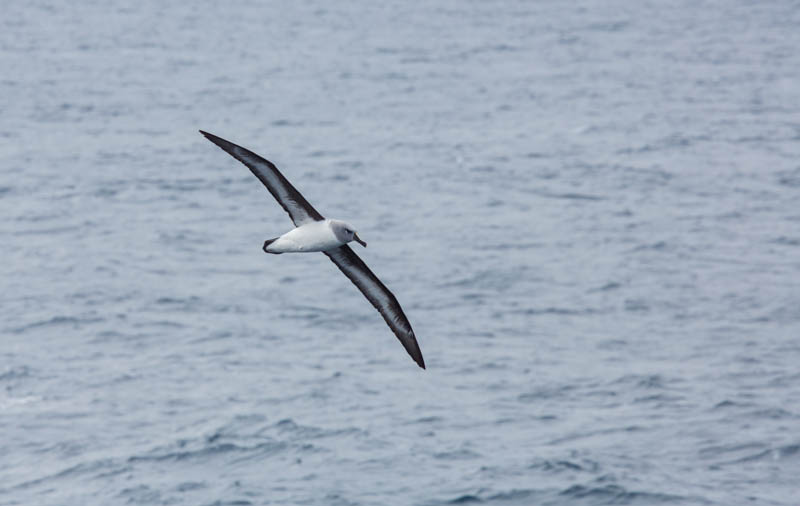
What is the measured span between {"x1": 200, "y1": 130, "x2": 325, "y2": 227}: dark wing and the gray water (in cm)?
2235

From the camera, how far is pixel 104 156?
291 ft

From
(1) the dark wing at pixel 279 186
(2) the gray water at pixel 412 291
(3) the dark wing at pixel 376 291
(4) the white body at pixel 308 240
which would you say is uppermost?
(1) the dark wing at pixel 279 186

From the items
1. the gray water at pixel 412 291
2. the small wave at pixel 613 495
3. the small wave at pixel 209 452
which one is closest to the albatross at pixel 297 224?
the small wave at pixel 613 495

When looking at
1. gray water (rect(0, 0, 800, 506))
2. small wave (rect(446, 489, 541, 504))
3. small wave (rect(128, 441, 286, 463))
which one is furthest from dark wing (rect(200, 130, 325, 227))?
small wave (rect(128, 441, 286, 463))

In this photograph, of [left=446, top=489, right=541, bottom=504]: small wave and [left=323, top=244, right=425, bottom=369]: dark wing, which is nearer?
[left=323, top=244, right=425, bottom=369]: dark wing

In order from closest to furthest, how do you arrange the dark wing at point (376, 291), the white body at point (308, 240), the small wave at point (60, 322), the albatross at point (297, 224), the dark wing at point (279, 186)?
the dark wing at point (279, 186) < the albatross at point (297, 224) < the white body at point (308, 240) < the dark wing at point (376, 291) < the small wave at point (60, 322)

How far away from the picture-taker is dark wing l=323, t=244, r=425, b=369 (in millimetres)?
20359

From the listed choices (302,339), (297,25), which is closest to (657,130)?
(302,339)

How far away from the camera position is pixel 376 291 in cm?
2067

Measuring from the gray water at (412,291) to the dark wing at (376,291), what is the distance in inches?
802

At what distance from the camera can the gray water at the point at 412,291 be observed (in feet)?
142

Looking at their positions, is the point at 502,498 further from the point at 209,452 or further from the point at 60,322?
the point at 60,322

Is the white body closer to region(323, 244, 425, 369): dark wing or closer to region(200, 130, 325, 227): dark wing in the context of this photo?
region(200, 130, 325, 227): dark wing

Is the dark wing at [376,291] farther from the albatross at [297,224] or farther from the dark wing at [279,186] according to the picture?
the dark wing at [279,186]
